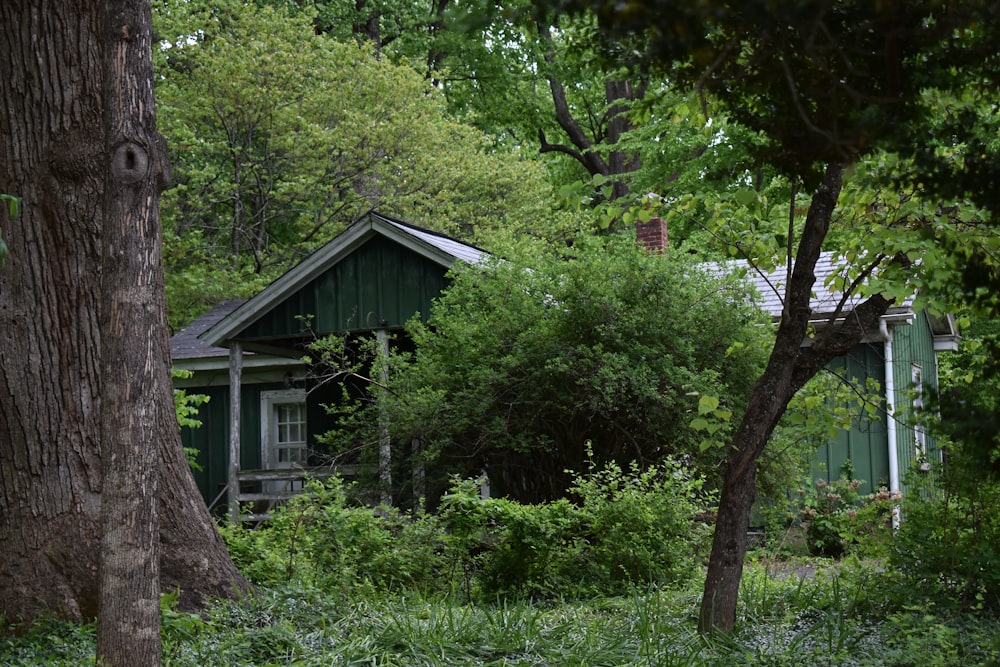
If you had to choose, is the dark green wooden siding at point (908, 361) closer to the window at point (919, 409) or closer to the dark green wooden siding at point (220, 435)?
the window at point (919, 409)

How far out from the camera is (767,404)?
6.32m

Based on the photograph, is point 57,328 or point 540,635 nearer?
point 540,635

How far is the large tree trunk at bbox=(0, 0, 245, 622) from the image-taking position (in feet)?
22.4

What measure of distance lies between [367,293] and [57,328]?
29.3 ft

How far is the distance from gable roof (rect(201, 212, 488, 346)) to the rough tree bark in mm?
8865

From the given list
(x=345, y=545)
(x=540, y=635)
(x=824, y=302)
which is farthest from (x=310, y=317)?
(x=540, y=635)

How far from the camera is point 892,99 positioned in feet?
9.44

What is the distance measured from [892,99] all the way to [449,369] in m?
9.67

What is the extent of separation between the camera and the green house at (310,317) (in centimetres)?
1559

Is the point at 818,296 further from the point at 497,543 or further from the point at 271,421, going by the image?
the point at 271,421

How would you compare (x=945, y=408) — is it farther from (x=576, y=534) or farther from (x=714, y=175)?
(x=576, y=534)

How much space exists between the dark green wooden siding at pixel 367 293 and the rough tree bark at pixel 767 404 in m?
9.48

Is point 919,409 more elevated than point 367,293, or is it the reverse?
point 367,293

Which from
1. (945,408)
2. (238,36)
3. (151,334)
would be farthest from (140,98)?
(238,36)
